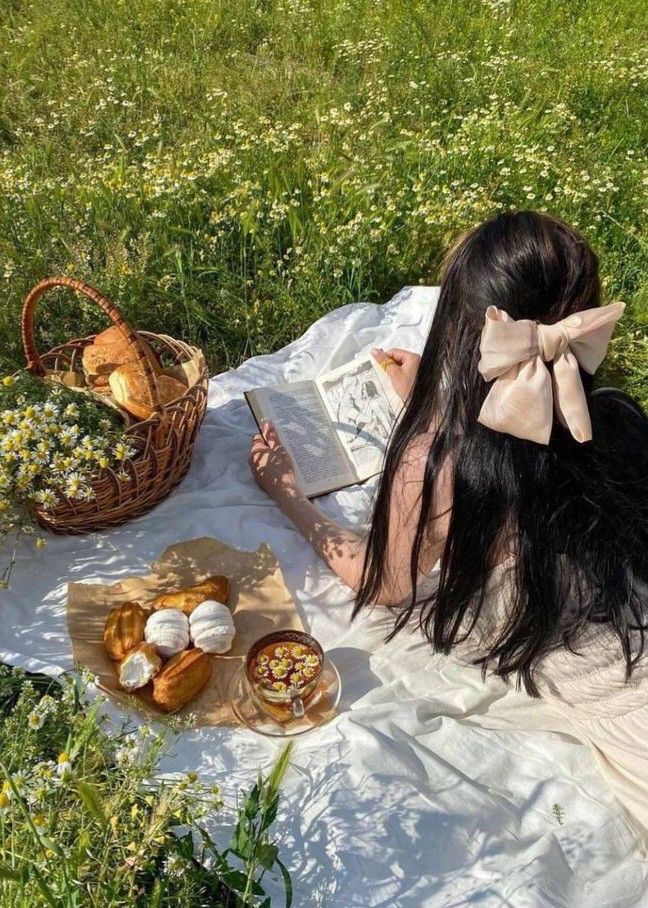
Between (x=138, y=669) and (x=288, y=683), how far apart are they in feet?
1.15

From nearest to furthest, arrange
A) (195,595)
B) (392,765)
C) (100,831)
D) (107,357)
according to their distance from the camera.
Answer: (100,831) → (392,765) → (195,595) → (107,357)

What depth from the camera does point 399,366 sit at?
294 cm

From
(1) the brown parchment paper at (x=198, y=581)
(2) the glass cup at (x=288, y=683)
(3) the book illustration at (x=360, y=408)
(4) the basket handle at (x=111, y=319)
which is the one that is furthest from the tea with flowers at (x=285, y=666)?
(3) the book illustration at (x=360, y=408)

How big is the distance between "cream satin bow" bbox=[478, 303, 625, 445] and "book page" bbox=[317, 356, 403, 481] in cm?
99

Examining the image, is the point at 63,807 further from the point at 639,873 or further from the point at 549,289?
the point at 549,289

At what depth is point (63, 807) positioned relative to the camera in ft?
5.22

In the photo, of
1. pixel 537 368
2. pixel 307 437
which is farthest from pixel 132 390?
pixel 537 368

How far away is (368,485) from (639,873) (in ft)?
4.25

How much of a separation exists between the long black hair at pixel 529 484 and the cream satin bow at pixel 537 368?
0.29 feet

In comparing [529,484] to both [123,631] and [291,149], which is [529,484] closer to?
[123,631]

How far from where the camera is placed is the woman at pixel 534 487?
1.76 metres

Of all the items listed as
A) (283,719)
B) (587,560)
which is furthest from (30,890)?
(587,560)

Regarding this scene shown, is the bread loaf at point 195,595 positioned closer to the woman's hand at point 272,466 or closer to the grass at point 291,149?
the woman's hand at point 272,466

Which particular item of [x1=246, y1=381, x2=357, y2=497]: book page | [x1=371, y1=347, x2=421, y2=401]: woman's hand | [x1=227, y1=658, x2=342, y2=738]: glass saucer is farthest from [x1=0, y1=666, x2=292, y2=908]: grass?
[x1=371, y1=347, x2=421, y2=401]: woman's hand
